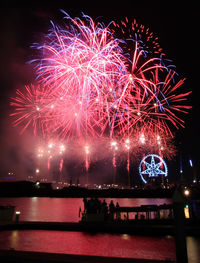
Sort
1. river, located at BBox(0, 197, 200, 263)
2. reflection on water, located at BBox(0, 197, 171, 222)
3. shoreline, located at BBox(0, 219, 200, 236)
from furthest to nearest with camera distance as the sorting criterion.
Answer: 1. reflection on water, located at BBox(0, 197, 171, 222)
2. shoreline, located at BBox(0, 219, 200, 236)
3. river, located at BBox(0, 197, 200, 263)

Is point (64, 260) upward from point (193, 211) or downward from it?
downward

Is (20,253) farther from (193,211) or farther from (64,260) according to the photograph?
(193,211)

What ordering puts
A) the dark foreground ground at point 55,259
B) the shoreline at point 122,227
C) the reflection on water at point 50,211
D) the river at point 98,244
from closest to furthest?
1. the dark foreground ground at point 55,259
2. the river at point 98,244
3. the shoreline at point 122,227
4. the reflection on water at point 50,211

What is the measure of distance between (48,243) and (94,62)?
45.1ft

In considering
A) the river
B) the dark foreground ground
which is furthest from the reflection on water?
the dark foreground ground

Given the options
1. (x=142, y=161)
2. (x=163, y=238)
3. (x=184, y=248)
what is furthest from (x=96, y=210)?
(x=142, y=161)

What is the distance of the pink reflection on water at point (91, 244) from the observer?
10211mm

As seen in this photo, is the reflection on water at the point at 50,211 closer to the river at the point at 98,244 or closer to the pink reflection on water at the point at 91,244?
the pink reflection on water at the point at 91,244

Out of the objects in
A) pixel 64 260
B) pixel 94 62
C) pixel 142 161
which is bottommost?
pixel 64 260

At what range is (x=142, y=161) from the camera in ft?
270

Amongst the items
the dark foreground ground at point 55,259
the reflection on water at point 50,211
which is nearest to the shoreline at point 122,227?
the reflection on water at point 50,211

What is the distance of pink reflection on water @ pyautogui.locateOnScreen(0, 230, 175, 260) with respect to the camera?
1021cm

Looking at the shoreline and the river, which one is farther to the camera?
the shoreline

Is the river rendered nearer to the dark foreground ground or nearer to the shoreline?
the shoreline
